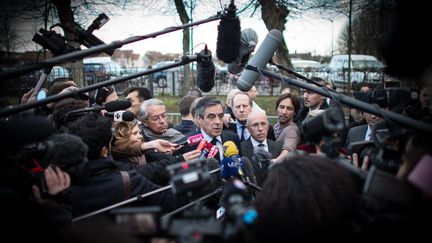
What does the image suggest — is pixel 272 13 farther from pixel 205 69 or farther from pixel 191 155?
pixel 205 69

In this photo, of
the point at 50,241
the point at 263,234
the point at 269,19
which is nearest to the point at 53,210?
the point at 50,241

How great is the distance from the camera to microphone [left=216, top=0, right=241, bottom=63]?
95.5 inches

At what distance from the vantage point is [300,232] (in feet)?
4.88

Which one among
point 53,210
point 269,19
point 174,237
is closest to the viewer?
point 174,237

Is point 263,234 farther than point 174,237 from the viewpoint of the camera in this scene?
Yes

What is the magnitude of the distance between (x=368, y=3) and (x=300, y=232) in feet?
22.3

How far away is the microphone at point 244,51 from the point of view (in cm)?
268

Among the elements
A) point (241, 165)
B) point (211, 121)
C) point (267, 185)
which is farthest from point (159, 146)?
point (267, 185)

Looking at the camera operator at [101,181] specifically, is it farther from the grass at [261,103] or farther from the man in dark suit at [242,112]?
the grass at [261,103]

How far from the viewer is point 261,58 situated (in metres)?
2.42

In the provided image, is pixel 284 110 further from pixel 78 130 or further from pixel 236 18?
pixel 78 130

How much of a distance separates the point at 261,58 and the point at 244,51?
0.30m

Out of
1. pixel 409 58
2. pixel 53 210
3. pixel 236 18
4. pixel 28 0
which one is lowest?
pixel 53 210

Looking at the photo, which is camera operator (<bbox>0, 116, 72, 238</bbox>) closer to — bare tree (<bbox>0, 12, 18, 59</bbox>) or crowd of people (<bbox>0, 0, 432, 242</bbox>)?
crowd of people (<bbox>0, 0, 432, 242</bbox>)
